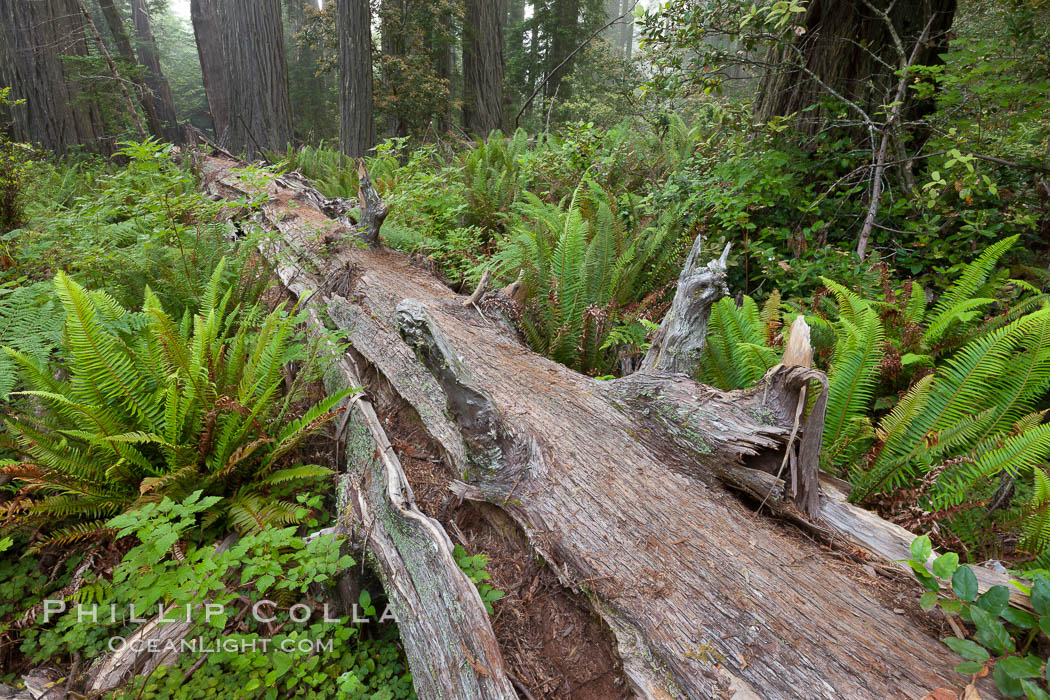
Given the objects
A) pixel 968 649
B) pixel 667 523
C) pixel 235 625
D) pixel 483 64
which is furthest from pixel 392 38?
pixel 968 649

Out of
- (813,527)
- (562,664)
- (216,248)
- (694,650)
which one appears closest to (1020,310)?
(813,527)

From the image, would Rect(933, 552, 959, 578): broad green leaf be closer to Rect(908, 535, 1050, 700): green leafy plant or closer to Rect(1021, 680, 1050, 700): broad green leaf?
Rect(908, 535, 1050, 700): green leafy plant

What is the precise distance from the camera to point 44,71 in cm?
742

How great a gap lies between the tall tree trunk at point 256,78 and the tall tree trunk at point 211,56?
4214 millimetres

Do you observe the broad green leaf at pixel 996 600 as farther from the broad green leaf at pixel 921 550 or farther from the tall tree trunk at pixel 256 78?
the tall tree trunk at pixel 256 78

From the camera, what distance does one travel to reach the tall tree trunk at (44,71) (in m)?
7.24

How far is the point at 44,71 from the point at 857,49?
419 inches

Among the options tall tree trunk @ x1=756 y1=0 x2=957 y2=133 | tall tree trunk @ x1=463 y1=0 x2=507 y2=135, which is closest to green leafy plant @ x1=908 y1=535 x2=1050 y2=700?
tall tree trunk @ x1=756 y1=0 x2=957 y2=133

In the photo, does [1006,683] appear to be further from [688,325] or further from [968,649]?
[688,325]

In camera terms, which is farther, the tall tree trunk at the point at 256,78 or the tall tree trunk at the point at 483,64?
the tall tree trunk at the point at 483,64

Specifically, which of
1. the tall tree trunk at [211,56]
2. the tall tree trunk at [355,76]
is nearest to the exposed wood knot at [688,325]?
the tall tree trunk at [355,76]

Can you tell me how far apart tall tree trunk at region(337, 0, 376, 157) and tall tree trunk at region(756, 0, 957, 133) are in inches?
241

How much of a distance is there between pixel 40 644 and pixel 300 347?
1.40 metres

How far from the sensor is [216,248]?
12.1 feet
